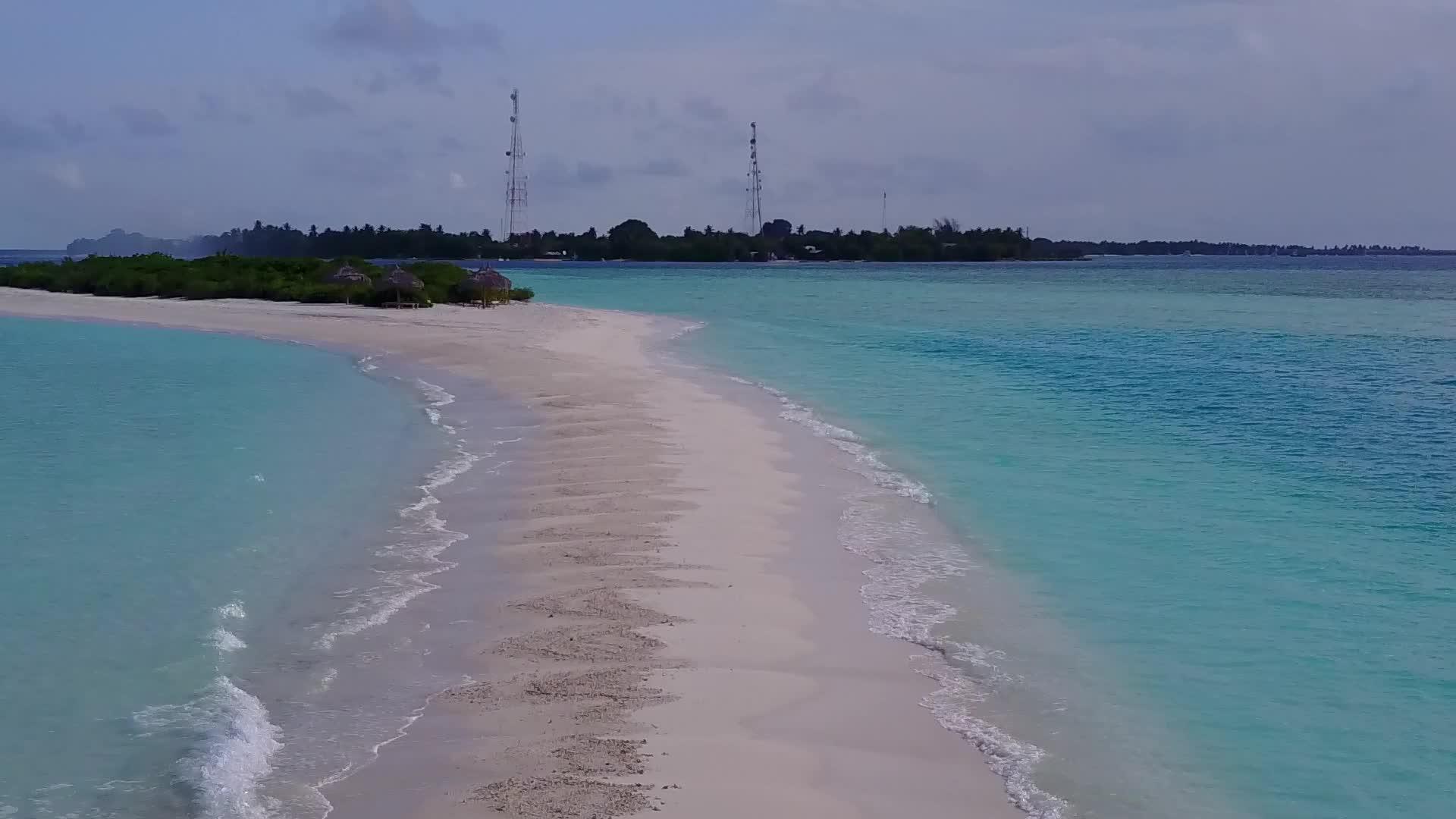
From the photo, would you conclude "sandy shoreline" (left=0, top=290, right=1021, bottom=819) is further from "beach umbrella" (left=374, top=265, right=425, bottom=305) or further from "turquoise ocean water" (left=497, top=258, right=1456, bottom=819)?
"beach umbrella" (left=374, top=265, right=425, bottom=305)

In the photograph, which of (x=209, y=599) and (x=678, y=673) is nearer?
(x=678, y=673)

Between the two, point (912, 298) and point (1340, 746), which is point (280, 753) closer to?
point (1340, 746)

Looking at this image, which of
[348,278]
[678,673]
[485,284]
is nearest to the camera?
[678,673]

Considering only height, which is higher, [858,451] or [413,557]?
[858,451]

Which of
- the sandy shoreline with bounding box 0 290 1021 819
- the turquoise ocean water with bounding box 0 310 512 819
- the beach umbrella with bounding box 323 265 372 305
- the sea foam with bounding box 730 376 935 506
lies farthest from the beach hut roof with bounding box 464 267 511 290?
the sandy shoreline with bounding box 0 290 1021 819

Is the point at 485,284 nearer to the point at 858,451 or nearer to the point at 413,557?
the point at 858,451

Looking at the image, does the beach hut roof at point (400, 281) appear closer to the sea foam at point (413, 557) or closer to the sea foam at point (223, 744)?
the sea foam at point (413, 557)

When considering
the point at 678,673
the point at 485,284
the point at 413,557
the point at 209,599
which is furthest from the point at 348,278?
the point at 678,673

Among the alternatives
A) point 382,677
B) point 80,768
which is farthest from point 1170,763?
point 80,768
